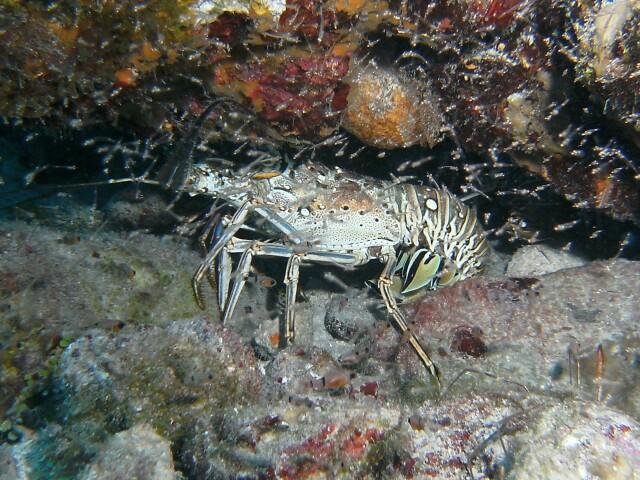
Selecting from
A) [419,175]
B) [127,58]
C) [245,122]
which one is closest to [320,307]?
[419,175]

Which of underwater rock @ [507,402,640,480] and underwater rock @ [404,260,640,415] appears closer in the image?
underwater rock @ [507,402,640,480]

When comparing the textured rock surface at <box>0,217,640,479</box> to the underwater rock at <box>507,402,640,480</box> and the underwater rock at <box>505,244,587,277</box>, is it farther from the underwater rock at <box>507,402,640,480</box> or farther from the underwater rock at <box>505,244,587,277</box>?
the underwater rock at <box>505,244,587,277</box>

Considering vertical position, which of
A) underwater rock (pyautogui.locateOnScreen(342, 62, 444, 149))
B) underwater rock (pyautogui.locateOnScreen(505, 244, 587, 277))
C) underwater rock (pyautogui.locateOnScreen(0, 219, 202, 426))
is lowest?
underwater rock (pyautogui.locateOnScreen(0, 219, 202, 426))

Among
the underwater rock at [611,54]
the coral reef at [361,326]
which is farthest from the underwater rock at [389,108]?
the underwater rock at [611,54]

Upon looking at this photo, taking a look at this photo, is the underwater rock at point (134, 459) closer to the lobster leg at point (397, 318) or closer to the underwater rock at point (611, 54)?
the lobster leg at point (397, 318)

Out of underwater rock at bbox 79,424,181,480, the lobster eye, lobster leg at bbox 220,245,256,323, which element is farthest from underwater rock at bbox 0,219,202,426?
the lobster eye

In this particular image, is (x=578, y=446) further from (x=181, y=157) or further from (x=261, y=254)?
(x=261, y=254)
